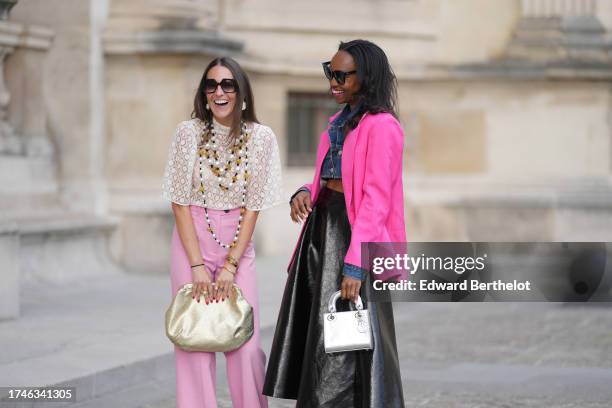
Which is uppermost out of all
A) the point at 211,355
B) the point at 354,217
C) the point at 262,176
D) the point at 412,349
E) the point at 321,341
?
the point at 262,176

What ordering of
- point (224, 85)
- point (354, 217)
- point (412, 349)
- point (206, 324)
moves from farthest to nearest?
point (412, 349)
point (224, 85)
point (206, 324)
point (354, 217)

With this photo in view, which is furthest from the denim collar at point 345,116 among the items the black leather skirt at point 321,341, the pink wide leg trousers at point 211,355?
the pink wide leg trousers at point 211,355

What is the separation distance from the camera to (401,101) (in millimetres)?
14805

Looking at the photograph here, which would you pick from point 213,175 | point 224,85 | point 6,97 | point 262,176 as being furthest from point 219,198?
point 6,97

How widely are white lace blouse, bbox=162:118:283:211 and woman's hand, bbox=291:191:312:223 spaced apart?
224mm

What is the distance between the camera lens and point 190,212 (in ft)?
16.5

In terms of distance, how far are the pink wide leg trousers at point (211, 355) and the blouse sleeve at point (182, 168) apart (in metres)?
0.10

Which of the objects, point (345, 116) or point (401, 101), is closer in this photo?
A: point (345, 116)

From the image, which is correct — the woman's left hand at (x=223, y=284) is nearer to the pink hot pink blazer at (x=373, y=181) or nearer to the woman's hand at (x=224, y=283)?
the woman's hand at (x=224, y=283)

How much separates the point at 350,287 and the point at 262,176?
2.55ft

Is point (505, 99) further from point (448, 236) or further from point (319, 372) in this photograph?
point (319, 372)

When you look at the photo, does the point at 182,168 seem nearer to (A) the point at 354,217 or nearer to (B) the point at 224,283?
(B) the point at 224,283

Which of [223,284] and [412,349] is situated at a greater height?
[223,284]

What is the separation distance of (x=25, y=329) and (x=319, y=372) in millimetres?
4052
